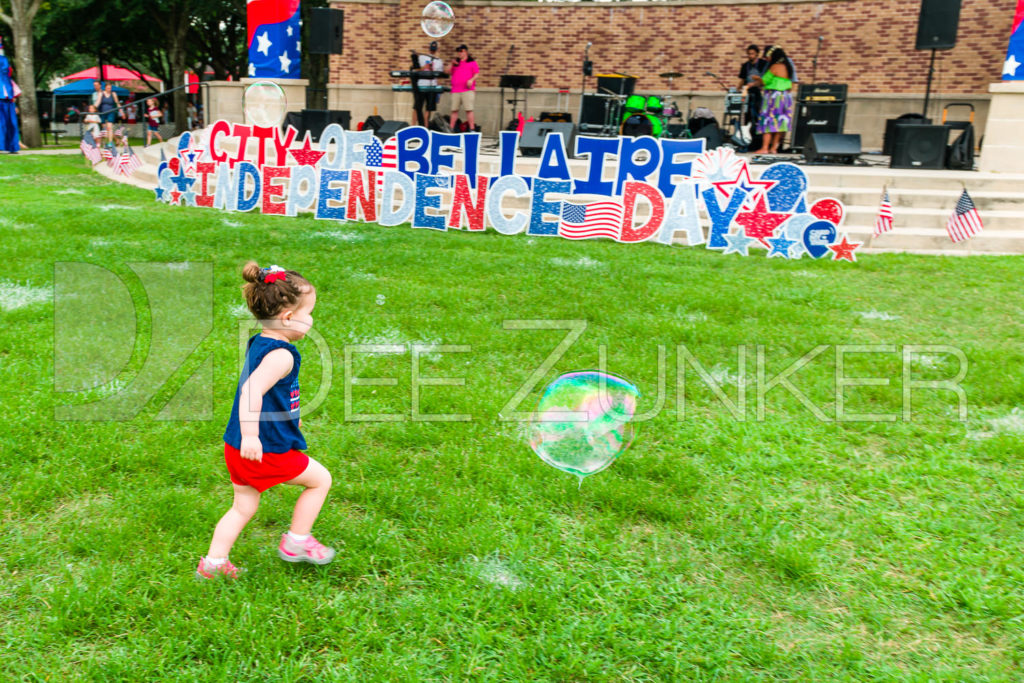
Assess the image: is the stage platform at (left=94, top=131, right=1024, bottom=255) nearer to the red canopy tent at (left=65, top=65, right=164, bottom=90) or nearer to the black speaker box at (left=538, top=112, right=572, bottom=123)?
the black speaker box at (left=538, top=112, right=572, bottom=123)

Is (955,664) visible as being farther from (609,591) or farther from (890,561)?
(609,591)

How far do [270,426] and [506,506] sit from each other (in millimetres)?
1206

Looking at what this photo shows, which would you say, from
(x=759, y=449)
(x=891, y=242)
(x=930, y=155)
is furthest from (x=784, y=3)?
(x=759, y=449)

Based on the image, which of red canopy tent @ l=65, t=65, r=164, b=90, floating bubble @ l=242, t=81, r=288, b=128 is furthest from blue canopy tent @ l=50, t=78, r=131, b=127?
floating bubble @ l=242, t=81, r=288, b=128

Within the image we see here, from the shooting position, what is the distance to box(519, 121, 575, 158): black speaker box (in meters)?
14.7

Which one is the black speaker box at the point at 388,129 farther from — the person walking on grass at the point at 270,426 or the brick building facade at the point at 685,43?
the person walking on grass at the point at 270,426

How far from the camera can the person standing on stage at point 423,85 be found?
1734 cm

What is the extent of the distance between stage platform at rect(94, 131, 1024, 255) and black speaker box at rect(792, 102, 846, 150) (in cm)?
259

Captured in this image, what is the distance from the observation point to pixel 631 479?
3980 mm

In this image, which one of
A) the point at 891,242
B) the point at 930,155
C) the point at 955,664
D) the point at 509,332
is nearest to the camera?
the point at 955,664

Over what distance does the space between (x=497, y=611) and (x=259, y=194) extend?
10.2 meters

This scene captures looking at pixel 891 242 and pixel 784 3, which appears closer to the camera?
pixel 891 242

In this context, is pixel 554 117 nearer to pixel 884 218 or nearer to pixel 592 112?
pixel 592 112

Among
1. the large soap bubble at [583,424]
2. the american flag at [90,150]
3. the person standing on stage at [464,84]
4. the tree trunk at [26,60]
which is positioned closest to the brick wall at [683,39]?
the person standing on stage at [464,84]
